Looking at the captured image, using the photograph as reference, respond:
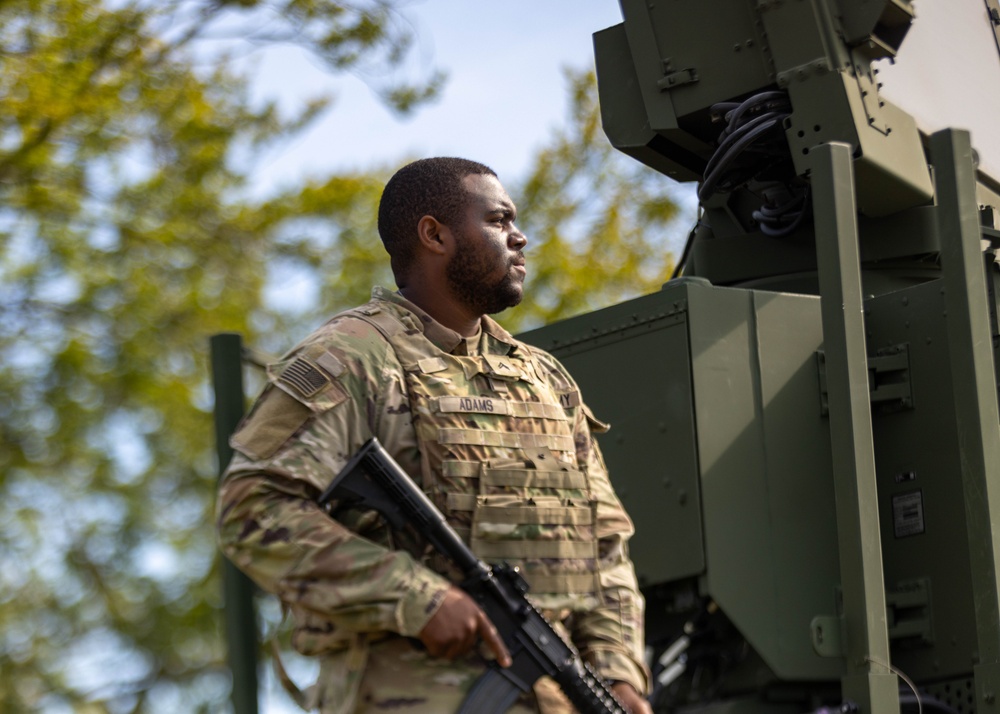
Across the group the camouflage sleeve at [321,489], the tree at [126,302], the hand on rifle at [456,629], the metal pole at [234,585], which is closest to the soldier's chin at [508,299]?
the camouflage sleeve at [321,489]

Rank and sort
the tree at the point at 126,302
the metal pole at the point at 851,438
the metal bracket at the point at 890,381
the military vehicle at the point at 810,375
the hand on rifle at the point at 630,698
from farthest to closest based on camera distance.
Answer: the tree at the point at 126,302 < the metal bracket at the point at 890,381 < the military vehicle at the point at 810,375 < the metal pole at the point at 851,438 < the hand on rifle at the point at 630,698

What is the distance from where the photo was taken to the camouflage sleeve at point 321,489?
3055 millimetres

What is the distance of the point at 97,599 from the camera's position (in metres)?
12.7

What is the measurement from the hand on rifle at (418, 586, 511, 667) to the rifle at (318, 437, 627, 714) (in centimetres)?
9

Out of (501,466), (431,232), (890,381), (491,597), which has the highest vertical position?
(431,232)

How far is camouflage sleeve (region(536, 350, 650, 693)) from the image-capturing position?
11.3 ft

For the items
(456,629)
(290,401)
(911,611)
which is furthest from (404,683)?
(911,611)

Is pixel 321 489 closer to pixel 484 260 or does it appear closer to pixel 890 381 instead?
pixel 484 260

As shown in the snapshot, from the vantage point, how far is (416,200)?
3637 mm

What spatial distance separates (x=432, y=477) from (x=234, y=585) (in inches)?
49.1

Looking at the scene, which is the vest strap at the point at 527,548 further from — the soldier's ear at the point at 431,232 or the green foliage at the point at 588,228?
the green foliage at the point at 588,228

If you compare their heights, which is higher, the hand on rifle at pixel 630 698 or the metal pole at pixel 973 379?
the metal pole at pixel 973 379

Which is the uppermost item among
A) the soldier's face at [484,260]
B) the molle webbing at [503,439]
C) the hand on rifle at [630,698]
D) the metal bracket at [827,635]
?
the soldier's face at [484,260]

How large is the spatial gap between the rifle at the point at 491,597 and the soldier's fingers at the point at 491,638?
60 millimetres
